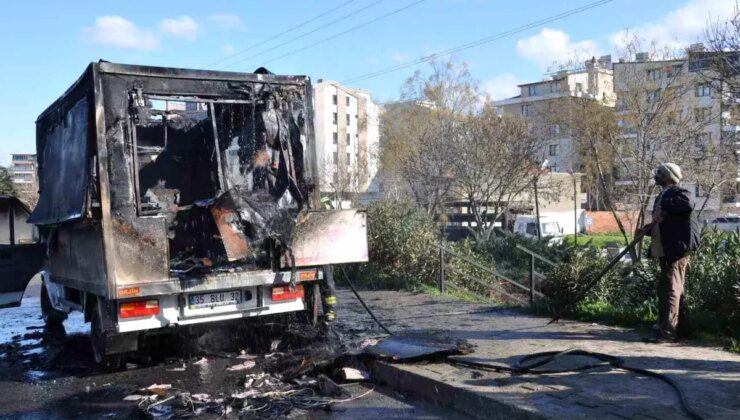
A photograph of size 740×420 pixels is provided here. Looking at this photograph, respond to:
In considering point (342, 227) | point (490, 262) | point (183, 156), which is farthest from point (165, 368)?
point (490, 262)

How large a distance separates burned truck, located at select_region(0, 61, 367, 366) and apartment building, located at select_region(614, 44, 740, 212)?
1463 cm

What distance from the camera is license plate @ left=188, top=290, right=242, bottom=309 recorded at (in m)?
6.99

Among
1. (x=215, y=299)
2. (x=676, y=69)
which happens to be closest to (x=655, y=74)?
(x=676, y=69)

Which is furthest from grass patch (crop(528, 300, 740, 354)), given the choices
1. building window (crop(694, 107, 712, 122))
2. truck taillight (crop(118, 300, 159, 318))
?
building window (crop(694, 107, 712, 122))

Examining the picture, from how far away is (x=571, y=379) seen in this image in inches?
215

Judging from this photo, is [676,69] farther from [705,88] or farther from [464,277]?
[464,277]

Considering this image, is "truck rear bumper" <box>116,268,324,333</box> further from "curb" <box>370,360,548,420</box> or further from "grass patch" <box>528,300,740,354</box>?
"grass patch" <box>528,300,740,354</box>

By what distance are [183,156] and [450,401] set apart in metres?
5.66

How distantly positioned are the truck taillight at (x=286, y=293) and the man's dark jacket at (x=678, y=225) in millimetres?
4030

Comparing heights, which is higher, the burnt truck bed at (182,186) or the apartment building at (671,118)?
the apartment building at (671,118)

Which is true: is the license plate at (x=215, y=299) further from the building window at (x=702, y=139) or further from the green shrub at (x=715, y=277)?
the building window at (x=702, y=139)

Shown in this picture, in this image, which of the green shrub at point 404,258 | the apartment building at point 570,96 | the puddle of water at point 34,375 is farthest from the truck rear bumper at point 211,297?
the apartment building at point 570,96

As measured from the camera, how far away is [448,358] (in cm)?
634

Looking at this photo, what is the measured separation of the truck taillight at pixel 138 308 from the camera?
6.57 meters
